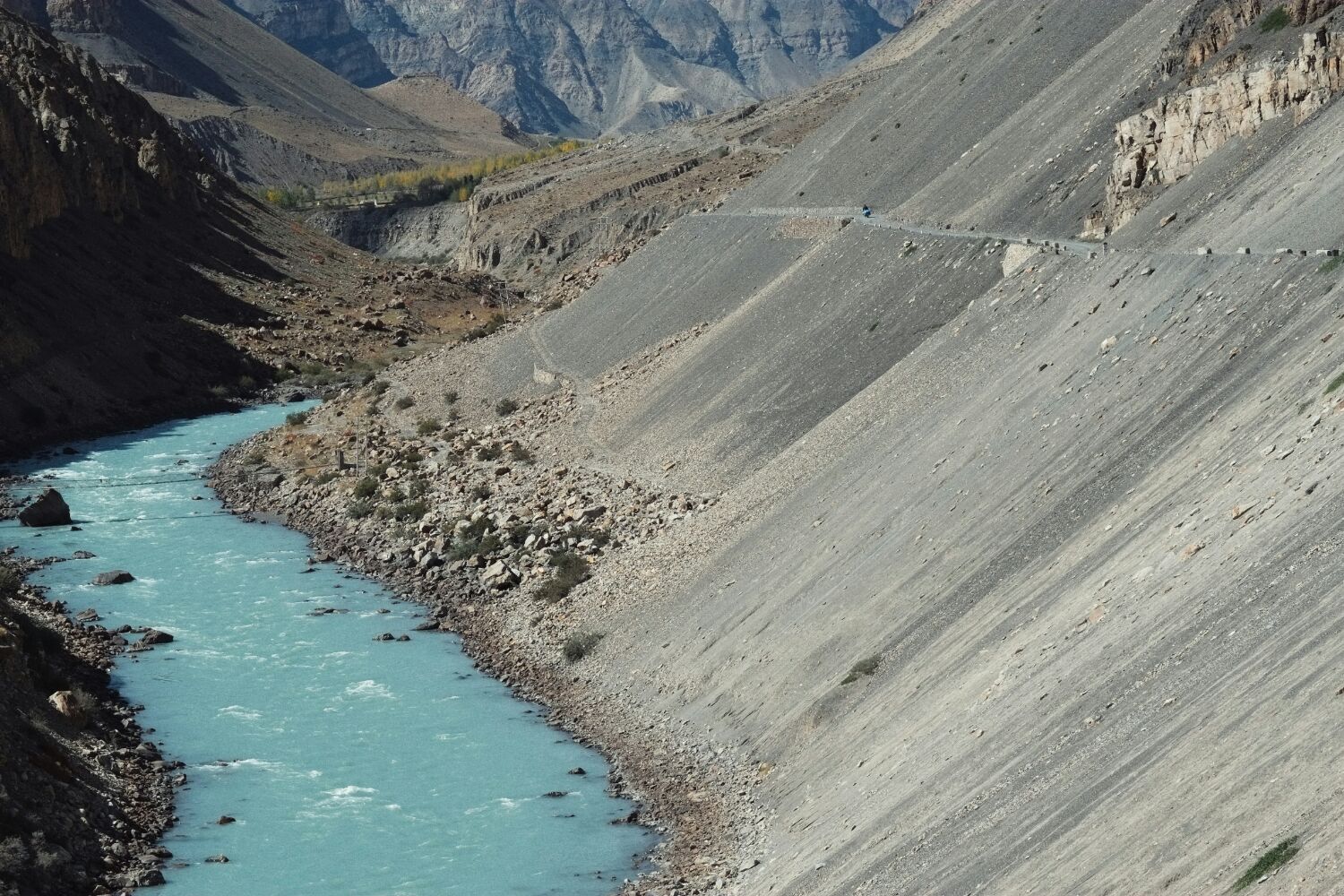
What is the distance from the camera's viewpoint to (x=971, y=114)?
2256 inches

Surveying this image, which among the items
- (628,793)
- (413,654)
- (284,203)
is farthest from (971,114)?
(284,203)

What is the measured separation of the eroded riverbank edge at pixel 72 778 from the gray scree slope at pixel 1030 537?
825 centimetres

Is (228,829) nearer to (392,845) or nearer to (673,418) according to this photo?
(392,845)

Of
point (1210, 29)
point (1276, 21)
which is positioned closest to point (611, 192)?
point (1210, 29)

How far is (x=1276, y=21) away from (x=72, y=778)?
30.5 metres

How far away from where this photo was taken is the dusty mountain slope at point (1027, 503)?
56.3 ft

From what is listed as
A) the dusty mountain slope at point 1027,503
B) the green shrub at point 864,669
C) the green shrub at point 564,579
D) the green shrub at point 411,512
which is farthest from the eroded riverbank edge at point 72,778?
the green shrub at point 411,512

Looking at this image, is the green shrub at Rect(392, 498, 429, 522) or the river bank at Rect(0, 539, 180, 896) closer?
the river bank at Rect(0, 539, 180, 896)

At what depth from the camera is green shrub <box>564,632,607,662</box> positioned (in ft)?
106

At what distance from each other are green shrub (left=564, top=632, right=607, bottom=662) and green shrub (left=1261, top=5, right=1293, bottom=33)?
21.1 metres

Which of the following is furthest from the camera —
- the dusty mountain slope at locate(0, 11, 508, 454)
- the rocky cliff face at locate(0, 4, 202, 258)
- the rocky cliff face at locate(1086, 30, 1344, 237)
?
the rocky cliff face at locate(0, 4, 202, 258)

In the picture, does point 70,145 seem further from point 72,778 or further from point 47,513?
point 72,778

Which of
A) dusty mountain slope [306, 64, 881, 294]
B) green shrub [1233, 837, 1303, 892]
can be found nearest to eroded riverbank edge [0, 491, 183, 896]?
green shrub [1233, 837, 1303, 892]

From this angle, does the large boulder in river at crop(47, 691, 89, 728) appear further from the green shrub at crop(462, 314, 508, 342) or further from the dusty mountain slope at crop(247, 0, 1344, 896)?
the green shrub at crop(462, 314, 508, 342)
